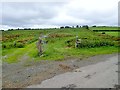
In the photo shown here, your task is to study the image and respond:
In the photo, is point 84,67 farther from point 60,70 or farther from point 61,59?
point 61,59

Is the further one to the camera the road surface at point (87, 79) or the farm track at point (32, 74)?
the farm track at point (32, 74)

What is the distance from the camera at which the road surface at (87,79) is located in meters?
18.5

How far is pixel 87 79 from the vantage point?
66.6 feet

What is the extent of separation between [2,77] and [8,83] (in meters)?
2.62

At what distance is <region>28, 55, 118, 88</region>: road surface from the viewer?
18484 millimetres

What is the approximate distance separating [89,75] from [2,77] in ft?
25.2

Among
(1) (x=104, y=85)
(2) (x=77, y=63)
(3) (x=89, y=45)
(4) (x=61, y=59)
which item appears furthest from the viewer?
(3) (x=89, y=45)

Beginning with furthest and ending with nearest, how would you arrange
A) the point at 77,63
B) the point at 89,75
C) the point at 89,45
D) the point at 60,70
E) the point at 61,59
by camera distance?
1. the point at 89,45
2. the point at 61,59
3. the point at 77,63
4. the point at 60,70
5. the point at 89,75

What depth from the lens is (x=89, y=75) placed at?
21.8 m

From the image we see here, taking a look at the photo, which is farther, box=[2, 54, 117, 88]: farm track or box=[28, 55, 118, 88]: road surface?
box=[2, 54, 117, 88]: farm track

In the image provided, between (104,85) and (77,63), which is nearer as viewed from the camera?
(104,85)

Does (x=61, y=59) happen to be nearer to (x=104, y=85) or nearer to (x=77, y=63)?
(x=77, y=63)

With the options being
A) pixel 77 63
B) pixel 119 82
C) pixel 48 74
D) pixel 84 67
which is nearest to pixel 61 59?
pixel 77 63

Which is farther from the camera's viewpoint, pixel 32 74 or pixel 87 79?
pixel 32 74
